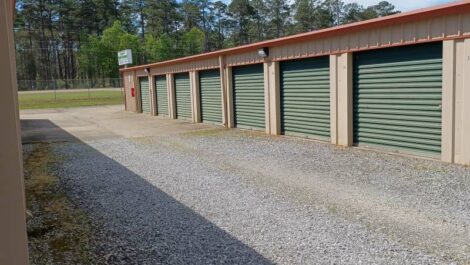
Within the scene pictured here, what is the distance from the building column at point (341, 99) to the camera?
1020 cm

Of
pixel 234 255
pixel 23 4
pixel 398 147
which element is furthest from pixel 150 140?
pixel 23 4

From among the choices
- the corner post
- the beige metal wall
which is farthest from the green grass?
the corner post

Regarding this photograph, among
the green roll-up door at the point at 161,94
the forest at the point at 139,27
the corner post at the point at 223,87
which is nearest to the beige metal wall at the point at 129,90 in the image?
the green roll-up door at the point at 161,94

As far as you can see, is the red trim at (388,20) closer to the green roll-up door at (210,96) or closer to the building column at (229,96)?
the building column at (229,96)

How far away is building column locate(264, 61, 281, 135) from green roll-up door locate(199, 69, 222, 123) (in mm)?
3475

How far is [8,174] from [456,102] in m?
7.69

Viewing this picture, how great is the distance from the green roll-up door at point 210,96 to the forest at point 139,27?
174 feet

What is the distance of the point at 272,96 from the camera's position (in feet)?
43.3

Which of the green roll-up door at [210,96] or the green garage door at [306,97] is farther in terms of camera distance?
the green roll-up door at [210,96]

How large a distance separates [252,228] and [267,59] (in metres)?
8.89

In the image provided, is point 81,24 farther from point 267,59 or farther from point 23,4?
point 267,59

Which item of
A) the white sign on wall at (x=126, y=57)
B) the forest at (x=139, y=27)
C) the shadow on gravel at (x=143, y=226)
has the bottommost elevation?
the shadow on gravel at (x=143, y=226)

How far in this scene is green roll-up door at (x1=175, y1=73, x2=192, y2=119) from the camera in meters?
19.5

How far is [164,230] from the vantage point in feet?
16.2
